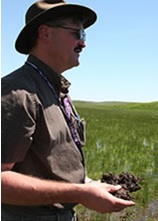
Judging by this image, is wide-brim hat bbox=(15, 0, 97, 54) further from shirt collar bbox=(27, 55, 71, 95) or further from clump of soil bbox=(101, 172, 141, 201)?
clump of soil bbox=(101, 172, 141, 201)

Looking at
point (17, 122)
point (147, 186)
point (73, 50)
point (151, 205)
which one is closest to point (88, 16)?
point (73, 50)

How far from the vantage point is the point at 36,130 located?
223 centimetres

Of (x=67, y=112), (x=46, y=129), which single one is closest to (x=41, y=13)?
(x=67, y=112)

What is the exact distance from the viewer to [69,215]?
97.5 inches

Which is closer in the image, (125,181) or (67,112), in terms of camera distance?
(67,112)

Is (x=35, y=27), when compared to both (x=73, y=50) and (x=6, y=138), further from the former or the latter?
(x=6, y=138)

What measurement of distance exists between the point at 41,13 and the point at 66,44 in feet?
0.64

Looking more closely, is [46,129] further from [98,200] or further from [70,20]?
[70,20]

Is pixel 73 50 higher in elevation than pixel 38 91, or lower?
higher

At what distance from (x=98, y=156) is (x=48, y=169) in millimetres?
9932

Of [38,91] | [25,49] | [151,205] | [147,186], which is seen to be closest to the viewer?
[38,91]

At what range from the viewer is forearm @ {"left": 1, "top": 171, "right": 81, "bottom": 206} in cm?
211

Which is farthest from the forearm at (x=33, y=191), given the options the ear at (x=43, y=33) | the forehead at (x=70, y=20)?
the forehead at (x=70, y=20)

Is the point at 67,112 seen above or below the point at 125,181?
above
